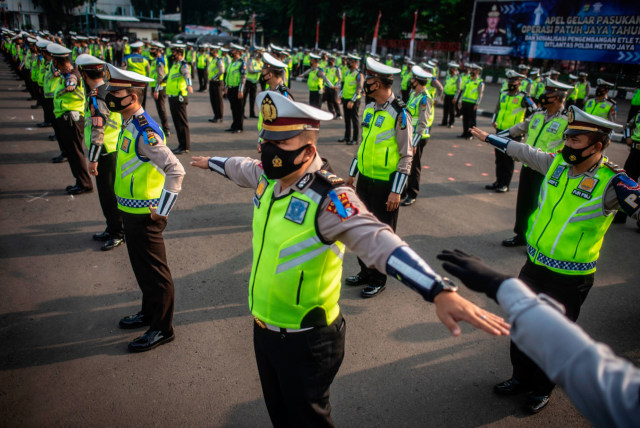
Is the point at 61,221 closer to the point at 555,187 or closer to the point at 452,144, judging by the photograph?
the point at 555,187

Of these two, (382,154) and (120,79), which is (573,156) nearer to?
(382,154)

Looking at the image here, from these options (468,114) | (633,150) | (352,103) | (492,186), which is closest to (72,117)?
(352,103)

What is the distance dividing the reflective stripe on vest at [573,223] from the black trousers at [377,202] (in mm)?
1876

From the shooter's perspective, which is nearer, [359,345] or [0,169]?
[359,345]

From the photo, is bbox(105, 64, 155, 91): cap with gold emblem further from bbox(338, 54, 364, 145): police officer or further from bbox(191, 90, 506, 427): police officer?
bbox(338, 54, 364, 145): police officer

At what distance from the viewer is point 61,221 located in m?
6.52

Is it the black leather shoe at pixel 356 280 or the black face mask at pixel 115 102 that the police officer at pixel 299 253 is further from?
the black leather shoe at pixel 356 280

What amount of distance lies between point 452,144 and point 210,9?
237 feet

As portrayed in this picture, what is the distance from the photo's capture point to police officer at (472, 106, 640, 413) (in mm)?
3078

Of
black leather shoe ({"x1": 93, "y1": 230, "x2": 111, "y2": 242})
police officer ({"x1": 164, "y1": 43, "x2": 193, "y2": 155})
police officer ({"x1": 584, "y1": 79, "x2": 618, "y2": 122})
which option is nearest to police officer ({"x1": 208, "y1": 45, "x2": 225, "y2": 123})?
police officer ({"x1": 164, "y1": 43, "x2": 193, "y2": 155})

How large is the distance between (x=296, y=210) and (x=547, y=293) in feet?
7.49

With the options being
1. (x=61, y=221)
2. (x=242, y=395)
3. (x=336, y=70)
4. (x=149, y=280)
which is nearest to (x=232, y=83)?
(x=336, y=70)

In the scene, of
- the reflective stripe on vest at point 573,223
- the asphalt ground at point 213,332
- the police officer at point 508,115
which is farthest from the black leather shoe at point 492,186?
the reflective stripe on vest at point 573,223

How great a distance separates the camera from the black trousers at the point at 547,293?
3.24 meters
